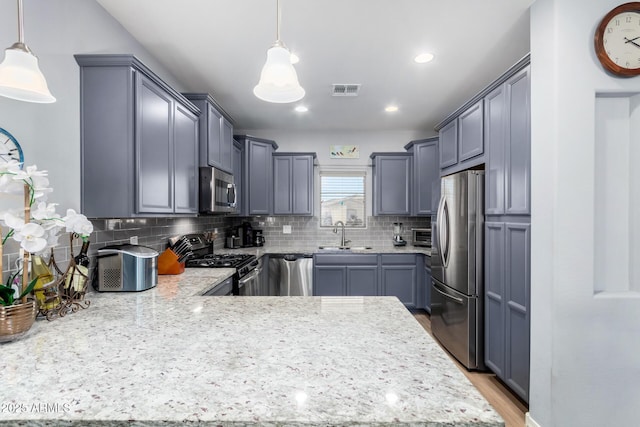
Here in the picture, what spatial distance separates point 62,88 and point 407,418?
87.5 inches

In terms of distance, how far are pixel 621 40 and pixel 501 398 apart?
241cm

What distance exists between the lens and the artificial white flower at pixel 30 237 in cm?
111

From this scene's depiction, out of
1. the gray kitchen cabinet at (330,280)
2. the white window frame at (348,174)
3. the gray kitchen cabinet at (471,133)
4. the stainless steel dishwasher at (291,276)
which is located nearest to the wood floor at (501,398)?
the gray kitchen cabinet at (330,280)

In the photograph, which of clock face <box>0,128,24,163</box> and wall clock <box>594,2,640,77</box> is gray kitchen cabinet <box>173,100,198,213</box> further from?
wall clock <box>594,2,640,77</box>

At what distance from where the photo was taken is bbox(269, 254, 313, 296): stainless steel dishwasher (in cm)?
392

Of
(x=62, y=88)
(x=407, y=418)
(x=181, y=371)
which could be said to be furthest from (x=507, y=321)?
(x=62, y=88)

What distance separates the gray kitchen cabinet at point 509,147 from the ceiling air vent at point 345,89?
4.02ft

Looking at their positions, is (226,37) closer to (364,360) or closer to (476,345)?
(364,360)

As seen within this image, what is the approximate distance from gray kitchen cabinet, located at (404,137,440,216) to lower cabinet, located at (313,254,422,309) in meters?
0.77

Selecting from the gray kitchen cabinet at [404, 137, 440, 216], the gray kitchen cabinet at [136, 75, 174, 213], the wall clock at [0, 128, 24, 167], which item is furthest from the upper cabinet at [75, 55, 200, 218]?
the gray kitchen cabinet at [404, 137, 440, 216]

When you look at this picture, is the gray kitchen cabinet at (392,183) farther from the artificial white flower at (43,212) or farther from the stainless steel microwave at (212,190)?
the artificial white flower at (43,212)

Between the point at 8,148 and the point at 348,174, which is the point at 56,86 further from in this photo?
the point at 348,174

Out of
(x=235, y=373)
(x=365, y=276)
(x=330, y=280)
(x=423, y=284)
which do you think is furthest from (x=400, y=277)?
(x=235, y=373)

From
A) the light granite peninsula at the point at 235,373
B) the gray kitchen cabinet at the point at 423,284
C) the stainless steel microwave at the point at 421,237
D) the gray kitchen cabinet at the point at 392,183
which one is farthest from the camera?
the gray kitchen cabinet at the point at 392,183
